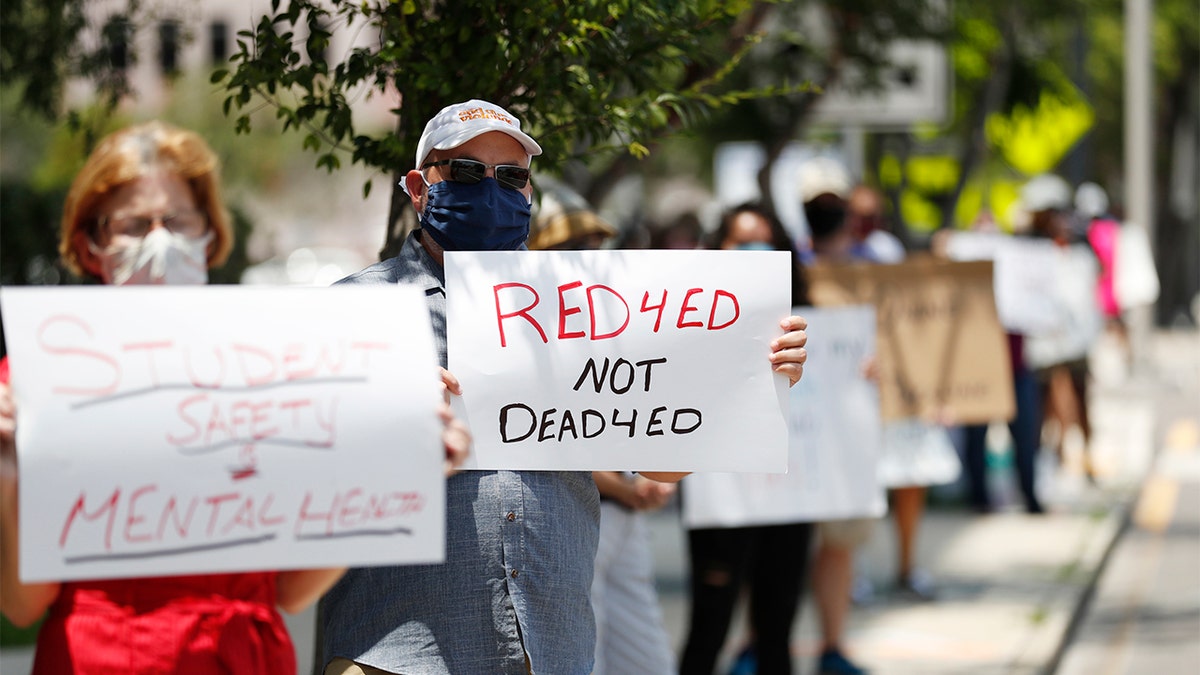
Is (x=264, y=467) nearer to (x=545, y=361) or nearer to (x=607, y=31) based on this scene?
(x=545, y=361)

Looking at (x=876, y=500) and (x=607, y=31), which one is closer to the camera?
(x=607, y=31)

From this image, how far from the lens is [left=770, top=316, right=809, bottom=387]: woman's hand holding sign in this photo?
3168mm

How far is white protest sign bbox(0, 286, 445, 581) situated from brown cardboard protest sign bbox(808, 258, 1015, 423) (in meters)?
5.07

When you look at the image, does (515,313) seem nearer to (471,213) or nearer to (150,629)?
(471,213)

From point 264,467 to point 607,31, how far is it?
1.53 m

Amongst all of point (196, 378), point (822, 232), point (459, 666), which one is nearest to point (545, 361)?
point (459, 666)

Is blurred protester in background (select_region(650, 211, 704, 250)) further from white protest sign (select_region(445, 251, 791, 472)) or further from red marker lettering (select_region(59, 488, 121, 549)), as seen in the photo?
red marker lettering (select_region(59, 488, 121, 549))

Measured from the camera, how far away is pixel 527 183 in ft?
10.5

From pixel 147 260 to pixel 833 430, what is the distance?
3.27m

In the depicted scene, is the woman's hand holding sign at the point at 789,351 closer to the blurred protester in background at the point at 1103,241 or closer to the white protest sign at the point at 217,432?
the white protest sign at the point at 217,432

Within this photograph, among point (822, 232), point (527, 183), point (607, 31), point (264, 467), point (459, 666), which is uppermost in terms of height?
point (822, 232)

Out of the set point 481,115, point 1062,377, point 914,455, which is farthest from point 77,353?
point 1062,377

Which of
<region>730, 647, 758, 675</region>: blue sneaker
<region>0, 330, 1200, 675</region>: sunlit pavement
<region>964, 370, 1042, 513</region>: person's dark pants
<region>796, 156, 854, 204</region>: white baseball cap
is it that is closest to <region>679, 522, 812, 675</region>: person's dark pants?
<region>730, 647, 758, 675</region>: blue sneaker

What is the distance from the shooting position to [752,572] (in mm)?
5934
